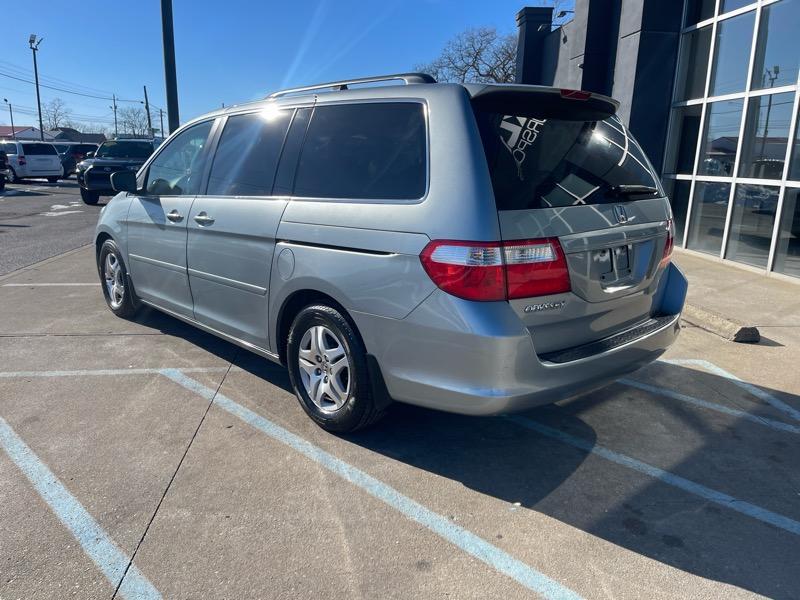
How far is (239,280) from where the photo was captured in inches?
157

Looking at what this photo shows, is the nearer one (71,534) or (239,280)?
(71,534)

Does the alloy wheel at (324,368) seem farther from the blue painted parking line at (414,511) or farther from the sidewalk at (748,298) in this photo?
the sidewalk at (748,298)

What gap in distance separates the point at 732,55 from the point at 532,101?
791cm

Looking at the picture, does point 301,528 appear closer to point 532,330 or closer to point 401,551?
point 401,551

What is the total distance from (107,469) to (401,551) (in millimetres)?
1687

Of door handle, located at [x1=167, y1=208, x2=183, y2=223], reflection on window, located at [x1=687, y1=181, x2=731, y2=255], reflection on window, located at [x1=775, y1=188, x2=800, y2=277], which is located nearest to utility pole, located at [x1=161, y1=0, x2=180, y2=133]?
door handle, located at [x1=167, y1=208, x2=183, y2=223]

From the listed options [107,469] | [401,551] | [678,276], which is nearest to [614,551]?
[401,551]

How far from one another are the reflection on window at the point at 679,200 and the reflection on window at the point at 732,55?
5.03 feet

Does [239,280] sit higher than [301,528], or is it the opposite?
[239,280]

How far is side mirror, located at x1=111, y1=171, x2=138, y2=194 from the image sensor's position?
16.9 feet

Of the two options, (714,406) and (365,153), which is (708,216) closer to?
(714,406)

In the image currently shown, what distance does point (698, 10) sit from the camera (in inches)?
389

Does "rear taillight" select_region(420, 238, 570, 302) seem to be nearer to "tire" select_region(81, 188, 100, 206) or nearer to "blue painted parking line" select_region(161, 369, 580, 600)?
"blue painted parking line" select_region(161, 369, 580, 600)

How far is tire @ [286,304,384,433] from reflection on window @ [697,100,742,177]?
26.3 ft
